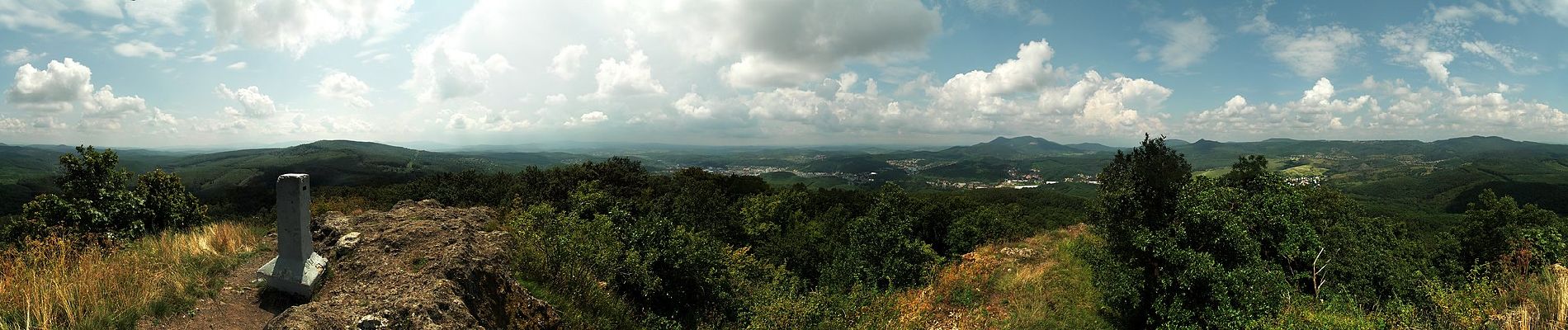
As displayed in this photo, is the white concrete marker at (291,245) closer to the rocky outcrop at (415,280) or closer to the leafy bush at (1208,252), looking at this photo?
the rocky outcrop at (415,280)

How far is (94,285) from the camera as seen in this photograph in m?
6.56

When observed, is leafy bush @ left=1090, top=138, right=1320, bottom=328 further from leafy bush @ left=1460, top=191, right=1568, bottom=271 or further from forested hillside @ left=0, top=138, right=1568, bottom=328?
leafy bush @ left=1460, top=191, right=1568, bottom=271

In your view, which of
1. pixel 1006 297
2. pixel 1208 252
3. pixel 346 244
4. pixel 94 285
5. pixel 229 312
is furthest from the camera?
pixel 1006 297

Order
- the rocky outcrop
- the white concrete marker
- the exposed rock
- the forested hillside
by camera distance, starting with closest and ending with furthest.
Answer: the rocky outcrop
the white concrete marker
the forested hillside
the exposed rock

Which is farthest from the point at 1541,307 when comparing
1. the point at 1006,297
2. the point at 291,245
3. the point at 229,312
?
the point at 229,312

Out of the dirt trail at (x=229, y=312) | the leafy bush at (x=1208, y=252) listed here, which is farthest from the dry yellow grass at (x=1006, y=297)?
the dirt trail at (x=229, y=312)

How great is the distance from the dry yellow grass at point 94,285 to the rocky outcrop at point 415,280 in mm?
1587

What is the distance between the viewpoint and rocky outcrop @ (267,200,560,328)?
6.30 m

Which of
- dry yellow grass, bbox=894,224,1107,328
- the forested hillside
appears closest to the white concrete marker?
the forested hillside

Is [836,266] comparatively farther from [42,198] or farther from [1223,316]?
[42,198]

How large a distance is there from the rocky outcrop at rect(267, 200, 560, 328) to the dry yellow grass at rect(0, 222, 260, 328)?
5.21ft

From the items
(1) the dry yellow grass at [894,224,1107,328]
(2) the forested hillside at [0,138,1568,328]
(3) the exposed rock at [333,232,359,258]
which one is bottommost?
(1) the dry yellow grass at [894,224,1107,328]

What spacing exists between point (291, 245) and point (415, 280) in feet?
8.91

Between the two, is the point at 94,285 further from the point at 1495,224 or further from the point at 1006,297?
the point at 1495,224
